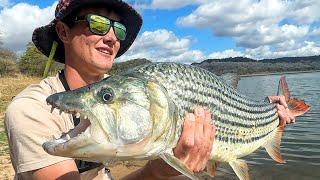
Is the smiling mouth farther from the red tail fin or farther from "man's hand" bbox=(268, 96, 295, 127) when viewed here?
the red tail fin

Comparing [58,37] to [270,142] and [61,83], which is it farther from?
[270,142]

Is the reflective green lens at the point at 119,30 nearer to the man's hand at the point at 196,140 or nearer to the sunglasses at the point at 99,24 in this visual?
the sunglasses at the point at 99,24

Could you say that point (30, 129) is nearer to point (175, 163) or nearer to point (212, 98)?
point (175, 163)

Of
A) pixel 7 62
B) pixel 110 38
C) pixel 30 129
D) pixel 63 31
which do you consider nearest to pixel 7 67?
pixel 7 62

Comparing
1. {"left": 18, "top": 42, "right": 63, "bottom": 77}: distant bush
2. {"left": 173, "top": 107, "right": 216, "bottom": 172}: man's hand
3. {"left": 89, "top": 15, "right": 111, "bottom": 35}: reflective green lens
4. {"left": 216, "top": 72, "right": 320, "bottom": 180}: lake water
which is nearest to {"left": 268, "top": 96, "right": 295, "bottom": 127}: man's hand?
{"left": 173, "top": 107, "right": 216, "bottom": 172}: man's hand

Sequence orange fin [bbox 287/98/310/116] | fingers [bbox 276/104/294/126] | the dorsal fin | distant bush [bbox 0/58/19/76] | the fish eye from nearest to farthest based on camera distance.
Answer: the fish eye, the dorsal fin, fingers [bbox 276/104/294/126], orange fin [bbox 287/98/310/116], distant bush [bbox 0/58/19/76]

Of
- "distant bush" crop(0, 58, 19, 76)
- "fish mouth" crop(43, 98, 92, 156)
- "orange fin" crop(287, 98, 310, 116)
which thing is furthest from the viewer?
"distant bush" crop(0, 58, 19, 76)

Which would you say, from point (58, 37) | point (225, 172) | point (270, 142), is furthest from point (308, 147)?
point (58, 37)
